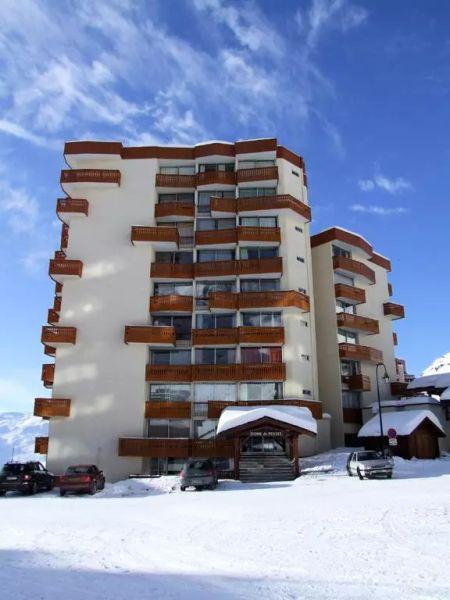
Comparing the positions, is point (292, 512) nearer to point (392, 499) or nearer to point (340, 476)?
point (392, 499)

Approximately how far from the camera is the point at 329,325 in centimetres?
4681

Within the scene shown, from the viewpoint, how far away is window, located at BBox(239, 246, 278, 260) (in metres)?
45.0

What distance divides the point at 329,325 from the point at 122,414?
1864 cm

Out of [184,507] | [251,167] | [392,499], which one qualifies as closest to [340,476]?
[392,499]

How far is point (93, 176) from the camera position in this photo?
45.4m

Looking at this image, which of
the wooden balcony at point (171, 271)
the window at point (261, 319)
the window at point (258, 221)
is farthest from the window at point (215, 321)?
the window at point (258, 221)

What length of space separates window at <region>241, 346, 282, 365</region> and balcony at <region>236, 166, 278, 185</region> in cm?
1415

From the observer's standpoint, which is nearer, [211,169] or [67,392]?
[67,392]

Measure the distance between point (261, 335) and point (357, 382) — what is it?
1039 cm

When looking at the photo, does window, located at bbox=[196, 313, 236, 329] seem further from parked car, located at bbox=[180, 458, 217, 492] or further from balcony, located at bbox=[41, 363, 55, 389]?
parked car, located at bbox=[180, 458, 217, 492]

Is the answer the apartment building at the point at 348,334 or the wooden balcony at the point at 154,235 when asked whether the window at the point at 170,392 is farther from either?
the apartment building at the point at 348,334

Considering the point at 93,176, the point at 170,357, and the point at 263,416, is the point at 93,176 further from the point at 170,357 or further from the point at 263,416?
the point at 263,416

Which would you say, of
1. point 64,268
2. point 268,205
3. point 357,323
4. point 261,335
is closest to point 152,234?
Result: point 64,268

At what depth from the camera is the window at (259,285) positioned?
44.3m
